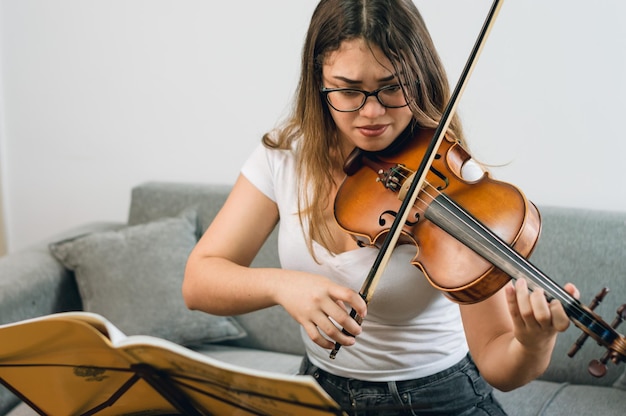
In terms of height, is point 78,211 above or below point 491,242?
below

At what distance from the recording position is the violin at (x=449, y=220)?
0.99 metres

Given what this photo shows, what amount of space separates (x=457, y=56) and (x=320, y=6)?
832 mm

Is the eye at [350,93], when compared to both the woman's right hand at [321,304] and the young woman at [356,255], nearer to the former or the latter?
the young woman at [356,255]

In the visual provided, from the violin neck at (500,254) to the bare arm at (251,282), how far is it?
0.19m

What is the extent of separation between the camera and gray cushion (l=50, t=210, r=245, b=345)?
6.46ft

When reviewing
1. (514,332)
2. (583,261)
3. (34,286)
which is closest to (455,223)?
(514,332)

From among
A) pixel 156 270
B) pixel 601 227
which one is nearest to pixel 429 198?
pixel 601 227

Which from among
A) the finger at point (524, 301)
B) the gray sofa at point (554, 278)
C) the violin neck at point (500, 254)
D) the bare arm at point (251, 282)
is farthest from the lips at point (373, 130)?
the gray sofa at point (554, 278)

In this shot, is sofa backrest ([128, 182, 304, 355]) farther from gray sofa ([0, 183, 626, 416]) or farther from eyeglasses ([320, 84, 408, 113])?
eyeglasses ([320, 84, 408, 113])

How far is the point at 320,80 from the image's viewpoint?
1275 millimetres

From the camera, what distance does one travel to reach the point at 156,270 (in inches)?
79.5

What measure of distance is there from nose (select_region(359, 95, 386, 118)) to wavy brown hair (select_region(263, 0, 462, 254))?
48mm

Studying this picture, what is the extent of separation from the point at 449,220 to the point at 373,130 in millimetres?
178

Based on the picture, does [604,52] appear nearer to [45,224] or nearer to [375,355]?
[375,355]
